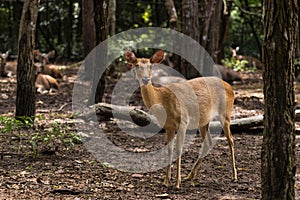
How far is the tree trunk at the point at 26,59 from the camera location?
798 cm

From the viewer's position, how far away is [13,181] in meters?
5.42

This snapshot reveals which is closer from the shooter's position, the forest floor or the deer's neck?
the forest floor

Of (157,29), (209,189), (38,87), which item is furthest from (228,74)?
(209,189)

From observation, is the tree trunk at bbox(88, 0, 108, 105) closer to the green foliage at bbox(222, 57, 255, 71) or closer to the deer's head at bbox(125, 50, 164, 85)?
the deer's head at bbox(125, 50, 164, 85)

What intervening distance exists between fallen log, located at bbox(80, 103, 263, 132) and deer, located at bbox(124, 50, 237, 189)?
1.99 m

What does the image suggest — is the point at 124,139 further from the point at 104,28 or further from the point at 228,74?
the point at 228,74

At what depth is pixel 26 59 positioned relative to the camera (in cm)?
802

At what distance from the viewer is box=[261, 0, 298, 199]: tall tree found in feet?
12.3

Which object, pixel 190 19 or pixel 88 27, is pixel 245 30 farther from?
pixel 190 19

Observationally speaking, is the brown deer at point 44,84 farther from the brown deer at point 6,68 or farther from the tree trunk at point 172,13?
the tree trunk at point 172,13

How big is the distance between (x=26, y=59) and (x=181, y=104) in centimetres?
319

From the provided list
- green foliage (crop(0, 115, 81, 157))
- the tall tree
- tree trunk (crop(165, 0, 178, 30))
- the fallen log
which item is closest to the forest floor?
green foliage (crop(0, 115, 81, 157))

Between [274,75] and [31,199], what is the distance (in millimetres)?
2501

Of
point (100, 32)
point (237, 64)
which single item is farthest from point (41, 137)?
point (237, 64)
